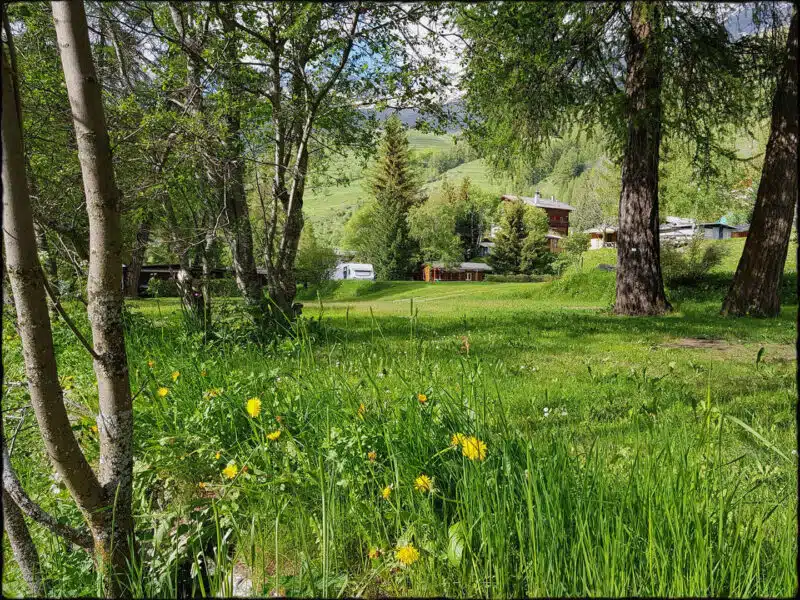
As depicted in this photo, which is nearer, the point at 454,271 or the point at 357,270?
the point at 454,271

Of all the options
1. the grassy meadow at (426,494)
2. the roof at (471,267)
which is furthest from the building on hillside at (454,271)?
the grassy meadow at (426,494)

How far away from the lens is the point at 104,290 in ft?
5.01

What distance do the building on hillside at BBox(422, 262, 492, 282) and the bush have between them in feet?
126

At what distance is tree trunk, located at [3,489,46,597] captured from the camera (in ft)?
Result: 4.77

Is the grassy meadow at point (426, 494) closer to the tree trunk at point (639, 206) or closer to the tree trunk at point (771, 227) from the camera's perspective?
the tree trunk at point (771, 227)

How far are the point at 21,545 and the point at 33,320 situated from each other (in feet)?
2.15

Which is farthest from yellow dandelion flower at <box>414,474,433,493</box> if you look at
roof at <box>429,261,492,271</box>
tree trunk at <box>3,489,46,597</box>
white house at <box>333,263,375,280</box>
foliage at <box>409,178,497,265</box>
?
white house at <box>333,263,375,280</box>

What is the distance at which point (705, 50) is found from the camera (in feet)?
29.5

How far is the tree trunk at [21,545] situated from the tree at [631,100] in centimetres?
791

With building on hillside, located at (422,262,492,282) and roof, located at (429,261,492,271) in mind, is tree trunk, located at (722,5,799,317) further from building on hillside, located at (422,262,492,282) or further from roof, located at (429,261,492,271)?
roof, located at (429,261,492,271)

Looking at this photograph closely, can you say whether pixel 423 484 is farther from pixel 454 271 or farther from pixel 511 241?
pixel 454 271

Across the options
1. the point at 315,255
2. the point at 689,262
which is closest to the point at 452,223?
the point at 315,255

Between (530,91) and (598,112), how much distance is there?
63.8 inches

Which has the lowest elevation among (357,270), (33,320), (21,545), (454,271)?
(454,271)
